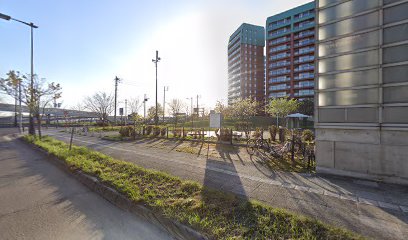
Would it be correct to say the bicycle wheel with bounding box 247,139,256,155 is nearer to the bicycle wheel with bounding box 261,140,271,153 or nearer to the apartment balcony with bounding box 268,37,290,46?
the bicycle wheel with bounding box 261,140,271,153

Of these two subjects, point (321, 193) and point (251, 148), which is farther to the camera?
point (251, 148)

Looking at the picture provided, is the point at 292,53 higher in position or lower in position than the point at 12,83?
higher

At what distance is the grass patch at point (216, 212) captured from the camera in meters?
2.79

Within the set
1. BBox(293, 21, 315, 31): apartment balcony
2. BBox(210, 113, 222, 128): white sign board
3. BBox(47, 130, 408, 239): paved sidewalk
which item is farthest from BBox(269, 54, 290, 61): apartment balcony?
BBox(47, 130, 408, 239): paved sidewalk

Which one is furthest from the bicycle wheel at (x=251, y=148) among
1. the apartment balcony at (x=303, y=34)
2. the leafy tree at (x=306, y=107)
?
the apartment balcony at (x=303, y=34)

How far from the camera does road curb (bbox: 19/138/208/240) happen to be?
9.83 feet

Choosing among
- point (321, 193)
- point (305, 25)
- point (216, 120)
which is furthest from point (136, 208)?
point (305, 25)

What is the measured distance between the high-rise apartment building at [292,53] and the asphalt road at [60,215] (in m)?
57.5

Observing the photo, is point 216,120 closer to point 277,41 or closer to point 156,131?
point 156,131

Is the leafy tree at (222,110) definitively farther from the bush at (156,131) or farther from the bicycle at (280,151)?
the bicycle at (280,151)

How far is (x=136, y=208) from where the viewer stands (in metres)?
3.80

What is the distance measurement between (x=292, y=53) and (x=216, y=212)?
62.2m

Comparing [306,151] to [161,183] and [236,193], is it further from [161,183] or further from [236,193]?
[161,183]

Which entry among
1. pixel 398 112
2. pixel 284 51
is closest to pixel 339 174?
pixel 398 112
